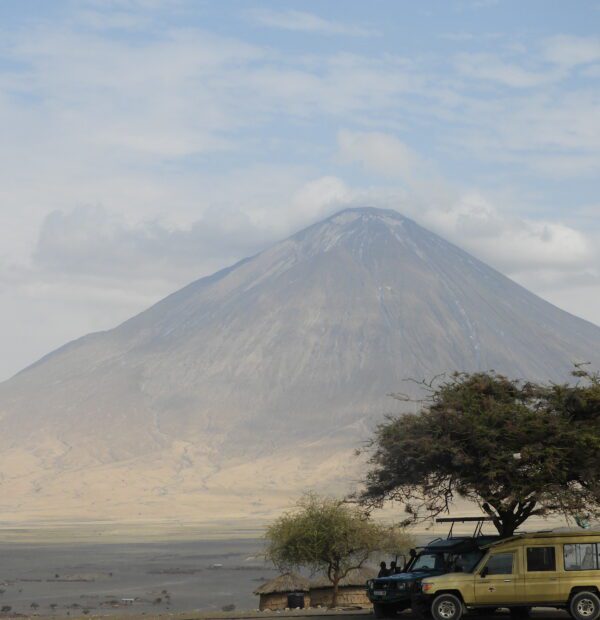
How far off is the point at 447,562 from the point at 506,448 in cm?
309

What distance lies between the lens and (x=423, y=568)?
2769 cm

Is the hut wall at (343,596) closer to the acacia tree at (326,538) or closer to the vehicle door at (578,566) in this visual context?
the acacia tree at (326,538)

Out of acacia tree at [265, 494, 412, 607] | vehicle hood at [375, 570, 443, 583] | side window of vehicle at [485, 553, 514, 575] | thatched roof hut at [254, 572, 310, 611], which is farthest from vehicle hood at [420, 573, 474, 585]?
acacia tree at [265, 494, 412, 607]

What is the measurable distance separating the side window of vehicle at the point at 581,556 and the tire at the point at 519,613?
1650 millimetres

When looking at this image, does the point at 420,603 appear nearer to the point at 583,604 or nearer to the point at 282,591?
the point at 583,604

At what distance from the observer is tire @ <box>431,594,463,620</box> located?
2531cm

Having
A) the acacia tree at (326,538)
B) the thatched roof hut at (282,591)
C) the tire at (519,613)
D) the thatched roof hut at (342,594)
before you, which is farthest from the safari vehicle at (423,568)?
the acacia tree at (326,538)

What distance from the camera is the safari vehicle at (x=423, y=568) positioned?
26562 millimetres

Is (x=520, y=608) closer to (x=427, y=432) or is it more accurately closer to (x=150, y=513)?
(x=427, y=432)

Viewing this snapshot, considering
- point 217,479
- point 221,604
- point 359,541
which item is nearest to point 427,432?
point 359,541

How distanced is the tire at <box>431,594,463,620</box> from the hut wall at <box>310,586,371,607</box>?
16.7 m

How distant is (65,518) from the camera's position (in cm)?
17050

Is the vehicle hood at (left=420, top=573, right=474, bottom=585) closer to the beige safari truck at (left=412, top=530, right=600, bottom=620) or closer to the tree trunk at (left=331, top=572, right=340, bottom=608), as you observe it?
the beige safari truck at (left=412, top=530, right=600, bottom=620)

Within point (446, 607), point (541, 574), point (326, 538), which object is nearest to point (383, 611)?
point (446, 607)
